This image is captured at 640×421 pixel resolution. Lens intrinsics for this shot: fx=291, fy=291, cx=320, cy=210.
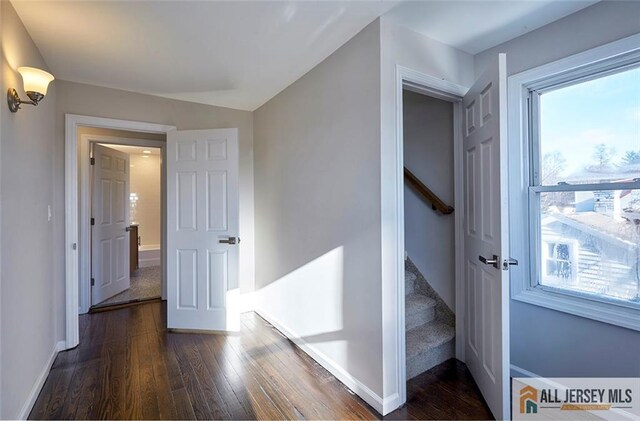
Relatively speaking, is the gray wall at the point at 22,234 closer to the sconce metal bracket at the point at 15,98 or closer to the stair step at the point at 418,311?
the sconce metal bracket at the point at 15,98

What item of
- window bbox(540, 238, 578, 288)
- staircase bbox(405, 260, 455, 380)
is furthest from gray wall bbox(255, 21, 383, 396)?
window bbox(540, 238, 578, 288)

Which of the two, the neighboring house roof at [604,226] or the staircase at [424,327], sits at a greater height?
the neighboring house roof at [604,226]

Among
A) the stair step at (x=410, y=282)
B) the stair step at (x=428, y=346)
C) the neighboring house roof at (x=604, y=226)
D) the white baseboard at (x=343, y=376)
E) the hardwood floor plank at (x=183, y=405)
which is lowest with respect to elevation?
the hardwood floor plank at (x=183, y=405)

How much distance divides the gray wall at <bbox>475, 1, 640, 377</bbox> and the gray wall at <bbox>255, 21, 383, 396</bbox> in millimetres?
1068

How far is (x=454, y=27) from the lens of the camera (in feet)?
6.16

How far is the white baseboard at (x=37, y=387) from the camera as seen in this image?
170 cm

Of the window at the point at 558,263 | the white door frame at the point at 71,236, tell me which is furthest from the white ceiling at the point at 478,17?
the white door frame at the point at 71,236

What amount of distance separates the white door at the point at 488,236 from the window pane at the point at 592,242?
48 centimetres

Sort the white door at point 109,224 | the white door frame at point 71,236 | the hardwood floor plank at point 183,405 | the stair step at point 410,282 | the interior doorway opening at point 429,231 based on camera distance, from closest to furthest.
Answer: the hardwood floor plank at point 183,405, the interior doorway opening at point 429,231, the white door frame at point 71,236, the stair step at point 410,282, the white door at point 109,224

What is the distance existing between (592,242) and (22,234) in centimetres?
342

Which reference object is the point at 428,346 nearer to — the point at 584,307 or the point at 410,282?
the point at 410,282

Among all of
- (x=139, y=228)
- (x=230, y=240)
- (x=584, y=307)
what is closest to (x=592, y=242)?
(x=584, y=307)

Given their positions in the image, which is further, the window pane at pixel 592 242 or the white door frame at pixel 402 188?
the white door frame at pixel 402 188

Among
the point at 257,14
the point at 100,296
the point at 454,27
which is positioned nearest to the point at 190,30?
the point at 257,14
